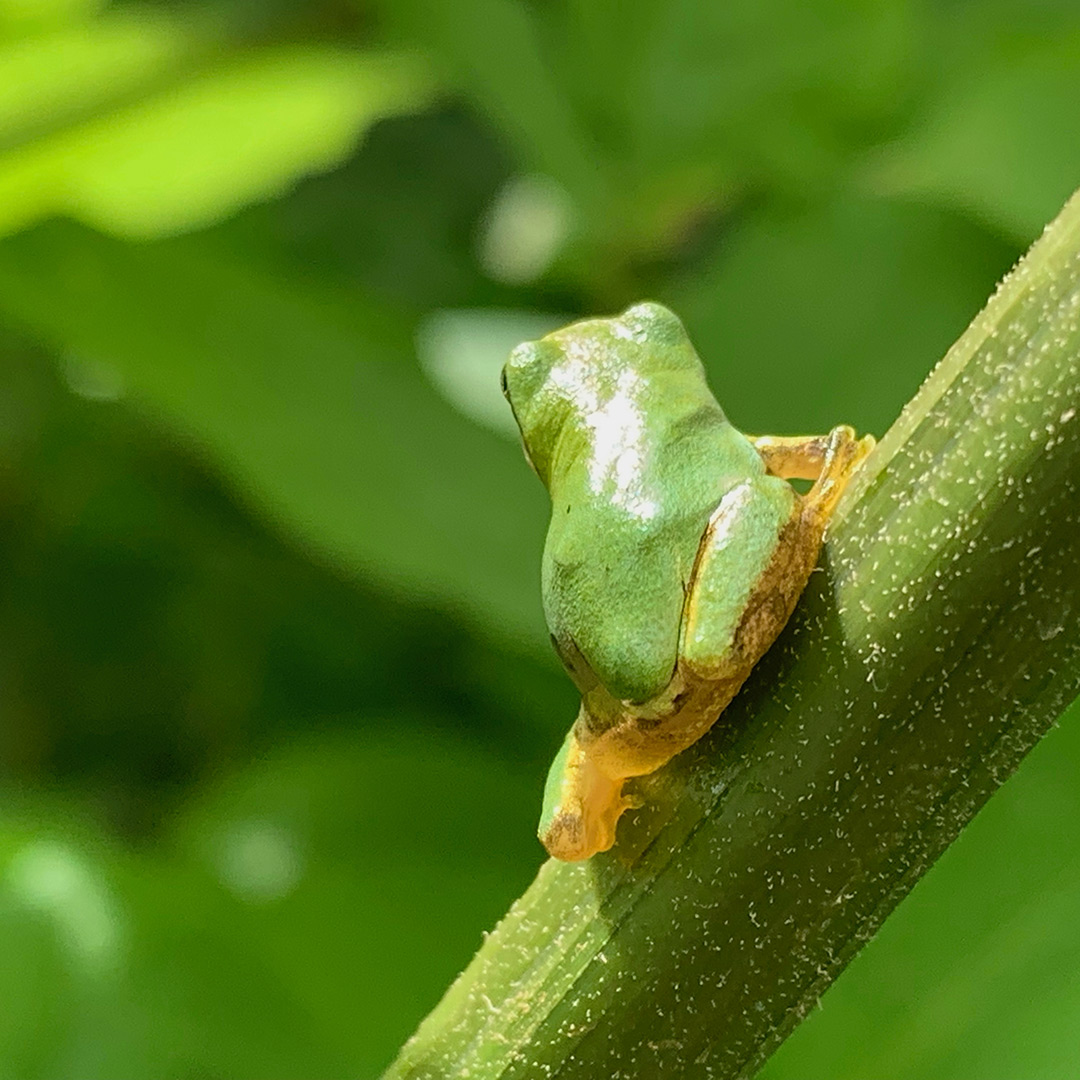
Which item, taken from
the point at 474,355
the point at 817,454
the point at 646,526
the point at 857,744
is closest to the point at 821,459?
the point at 817,454

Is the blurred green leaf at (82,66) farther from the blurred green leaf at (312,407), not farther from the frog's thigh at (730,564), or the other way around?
the frog's thigh at (730,564)

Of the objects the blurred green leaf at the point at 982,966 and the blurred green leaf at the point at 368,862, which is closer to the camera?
the blurred green leaf at the point at 982,966

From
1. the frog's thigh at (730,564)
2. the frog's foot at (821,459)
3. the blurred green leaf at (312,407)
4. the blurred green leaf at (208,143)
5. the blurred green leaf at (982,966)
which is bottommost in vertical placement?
the blurred green leaf at (982,966)

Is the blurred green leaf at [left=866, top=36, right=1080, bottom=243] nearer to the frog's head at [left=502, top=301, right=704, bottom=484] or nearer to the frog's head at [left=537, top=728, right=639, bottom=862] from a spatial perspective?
the frog's head at [left=502, top=301, right=704, bottom=484]

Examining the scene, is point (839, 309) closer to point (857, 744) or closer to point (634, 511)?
point (634, 511)

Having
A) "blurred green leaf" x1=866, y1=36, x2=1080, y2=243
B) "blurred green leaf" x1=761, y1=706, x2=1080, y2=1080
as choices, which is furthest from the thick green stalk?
"blurred green leaf" x1=866, y1=36, x2=1080, y2=243

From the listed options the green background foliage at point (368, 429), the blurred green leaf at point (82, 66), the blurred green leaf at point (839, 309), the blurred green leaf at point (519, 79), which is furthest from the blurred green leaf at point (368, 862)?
the blurred green leaf at point (82, 66)
